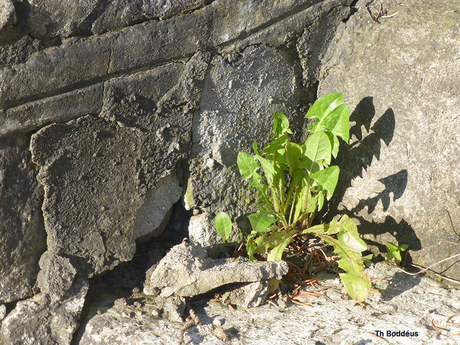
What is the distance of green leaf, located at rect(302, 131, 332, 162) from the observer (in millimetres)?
2221

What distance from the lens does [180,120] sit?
89.7 inches

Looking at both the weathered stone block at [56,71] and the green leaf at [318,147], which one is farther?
the green leaf at [318,147]

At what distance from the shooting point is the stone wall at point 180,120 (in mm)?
2014

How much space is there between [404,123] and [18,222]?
204 cm

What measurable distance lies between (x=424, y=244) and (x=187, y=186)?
53.0 inches

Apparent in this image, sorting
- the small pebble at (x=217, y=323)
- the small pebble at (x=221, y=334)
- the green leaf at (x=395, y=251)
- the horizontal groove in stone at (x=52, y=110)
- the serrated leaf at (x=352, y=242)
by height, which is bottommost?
the green leaf at (x=395, y=251)

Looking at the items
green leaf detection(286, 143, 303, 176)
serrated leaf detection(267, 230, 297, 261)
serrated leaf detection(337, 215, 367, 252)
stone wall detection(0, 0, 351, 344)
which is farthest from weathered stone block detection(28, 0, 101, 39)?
serrated leaf detection(337, 215, 367, 252)

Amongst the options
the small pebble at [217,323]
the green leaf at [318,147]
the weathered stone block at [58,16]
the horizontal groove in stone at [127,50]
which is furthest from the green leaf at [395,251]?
the weathered stone block at [58,16]

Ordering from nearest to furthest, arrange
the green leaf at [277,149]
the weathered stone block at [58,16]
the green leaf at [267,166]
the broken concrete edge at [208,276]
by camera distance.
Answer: the weathered stone block at [58,16] → the broken concrete edge at [208,276] → the green leaf at [267,166] → the green leaf at [277,149]

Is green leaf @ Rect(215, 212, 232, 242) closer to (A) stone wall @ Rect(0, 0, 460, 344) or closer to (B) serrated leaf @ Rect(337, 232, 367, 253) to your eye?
(A) stone wall @ Rect(0, 0, 460, 344)

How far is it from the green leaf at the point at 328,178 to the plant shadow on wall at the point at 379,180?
14.4 inches

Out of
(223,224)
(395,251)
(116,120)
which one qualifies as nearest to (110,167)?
(116,120)

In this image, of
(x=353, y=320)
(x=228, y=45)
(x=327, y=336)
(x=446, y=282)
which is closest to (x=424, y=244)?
(x=446, y=282)

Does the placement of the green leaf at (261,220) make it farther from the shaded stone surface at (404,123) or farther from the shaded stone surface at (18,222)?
the shaded stone surface at (18,222)
